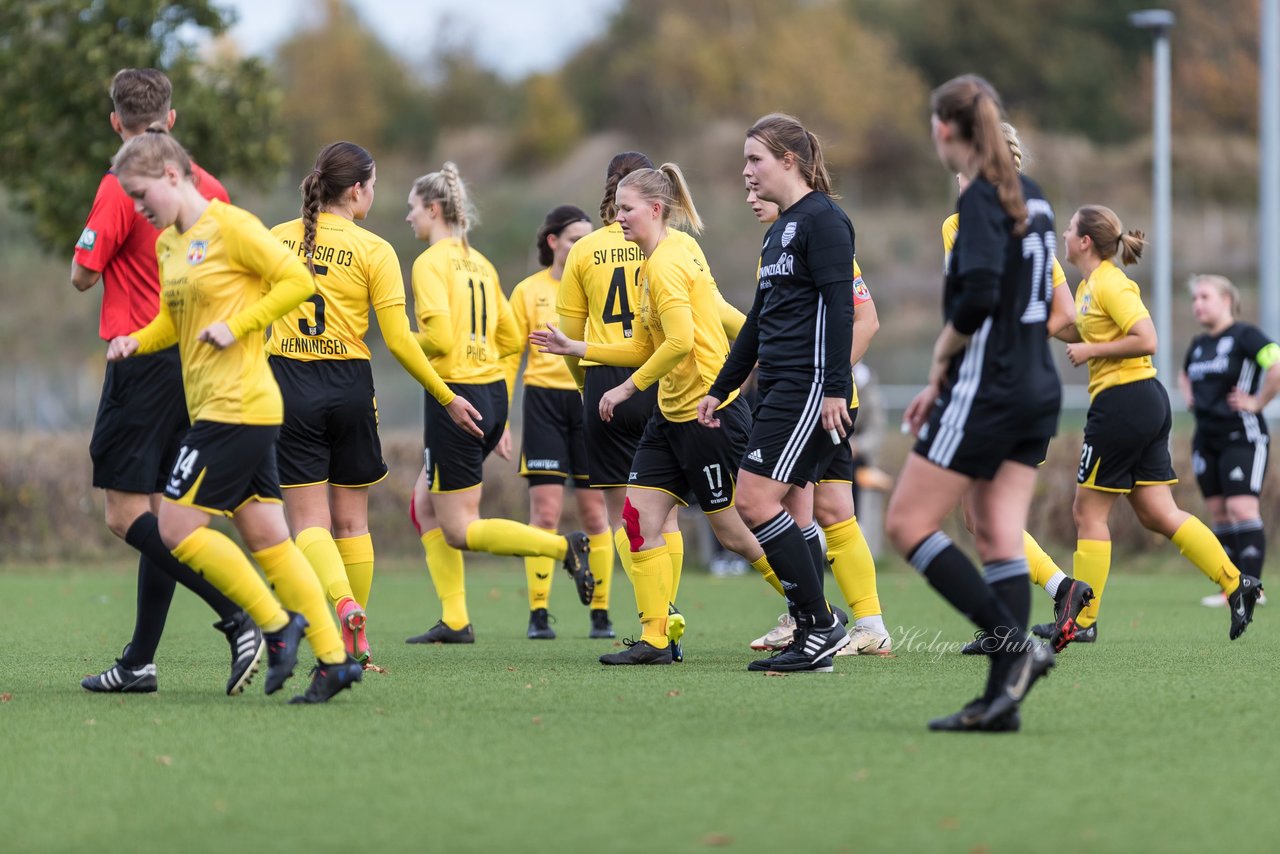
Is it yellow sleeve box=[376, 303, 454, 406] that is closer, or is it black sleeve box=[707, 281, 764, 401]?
black sleeve box=[707, 281, 764, 401]

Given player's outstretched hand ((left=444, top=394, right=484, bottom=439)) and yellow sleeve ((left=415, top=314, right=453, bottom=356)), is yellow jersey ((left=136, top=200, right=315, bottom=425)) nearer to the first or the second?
player's outstretched hand ((left=444, top=394, right=484, bottom=439))

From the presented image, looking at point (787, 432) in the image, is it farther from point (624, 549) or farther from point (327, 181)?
point (327, 181)

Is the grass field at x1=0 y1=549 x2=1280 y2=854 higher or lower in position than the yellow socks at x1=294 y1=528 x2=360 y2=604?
lower

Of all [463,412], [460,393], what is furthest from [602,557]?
[463,412]

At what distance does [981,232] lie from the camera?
512cm


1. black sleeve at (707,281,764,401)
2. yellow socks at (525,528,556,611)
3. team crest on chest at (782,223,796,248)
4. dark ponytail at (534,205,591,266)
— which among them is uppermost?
dark ponytail at (534,205,591,266)

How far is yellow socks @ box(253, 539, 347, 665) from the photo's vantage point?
234 inches

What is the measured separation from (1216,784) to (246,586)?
332 cm

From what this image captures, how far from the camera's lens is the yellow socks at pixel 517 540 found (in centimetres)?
811

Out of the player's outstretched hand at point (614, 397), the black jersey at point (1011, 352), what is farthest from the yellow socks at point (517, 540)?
the black jersey at point (1011, 352)

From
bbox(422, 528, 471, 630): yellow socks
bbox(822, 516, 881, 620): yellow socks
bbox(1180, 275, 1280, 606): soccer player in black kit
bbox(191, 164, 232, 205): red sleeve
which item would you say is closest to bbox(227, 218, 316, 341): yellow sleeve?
bbox(191, 164, 232, 205): red sleeve

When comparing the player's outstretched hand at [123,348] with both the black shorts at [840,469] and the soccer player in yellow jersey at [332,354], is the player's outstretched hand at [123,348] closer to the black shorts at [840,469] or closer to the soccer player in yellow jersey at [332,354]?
the soccer player in yellow jersey at [332,354]

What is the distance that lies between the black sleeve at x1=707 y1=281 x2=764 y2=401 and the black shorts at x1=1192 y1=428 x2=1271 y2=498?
5705 mm

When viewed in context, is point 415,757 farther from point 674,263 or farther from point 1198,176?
point 1198,176
